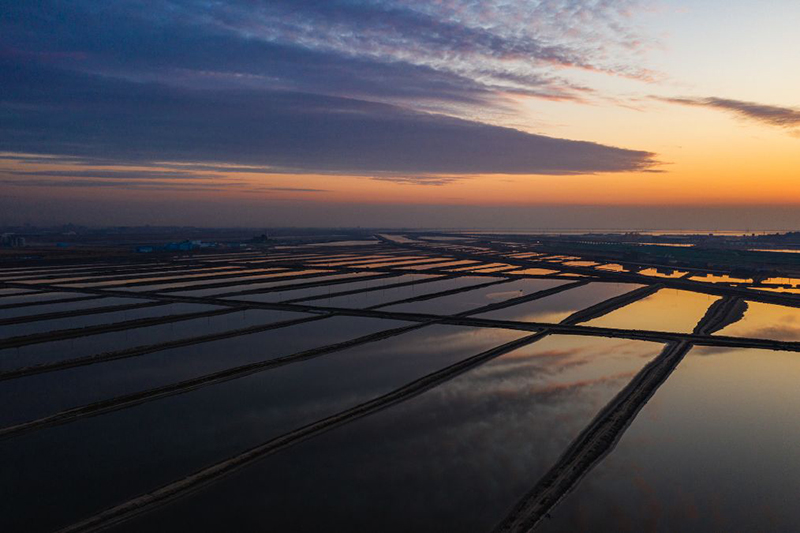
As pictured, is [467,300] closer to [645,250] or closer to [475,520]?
[475,520]

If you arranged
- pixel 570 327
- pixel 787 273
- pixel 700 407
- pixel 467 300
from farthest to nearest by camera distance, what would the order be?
pixel 787 273 < pixel 467 300 < pixel 570 327 < pixel 700 407

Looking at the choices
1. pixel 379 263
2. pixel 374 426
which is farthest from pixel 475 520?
pixel 379 263

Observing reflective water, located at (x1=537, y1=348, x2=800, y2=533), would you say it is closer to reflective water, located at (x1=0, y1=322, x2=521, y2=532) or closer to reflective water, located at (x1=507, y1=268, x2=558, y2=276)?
reflective water, located at (x1=0, y1=322, x2=521, y2=532)

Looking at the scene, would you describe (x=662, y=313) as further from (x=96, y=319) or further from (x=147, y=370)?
(x=96, y=319)

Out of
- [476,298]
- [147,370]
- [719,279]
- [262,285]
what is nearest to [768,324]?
[476,298]

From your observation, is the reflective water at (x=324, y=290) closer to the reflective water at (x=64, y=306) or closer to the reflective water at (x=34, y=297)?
the reflective water at (x=64, y=306)

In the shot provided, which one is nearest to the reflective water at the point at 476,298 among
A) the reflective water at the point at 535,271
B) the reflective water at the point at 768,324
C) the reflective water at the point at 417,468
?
the reflective water at the point at 535,271
